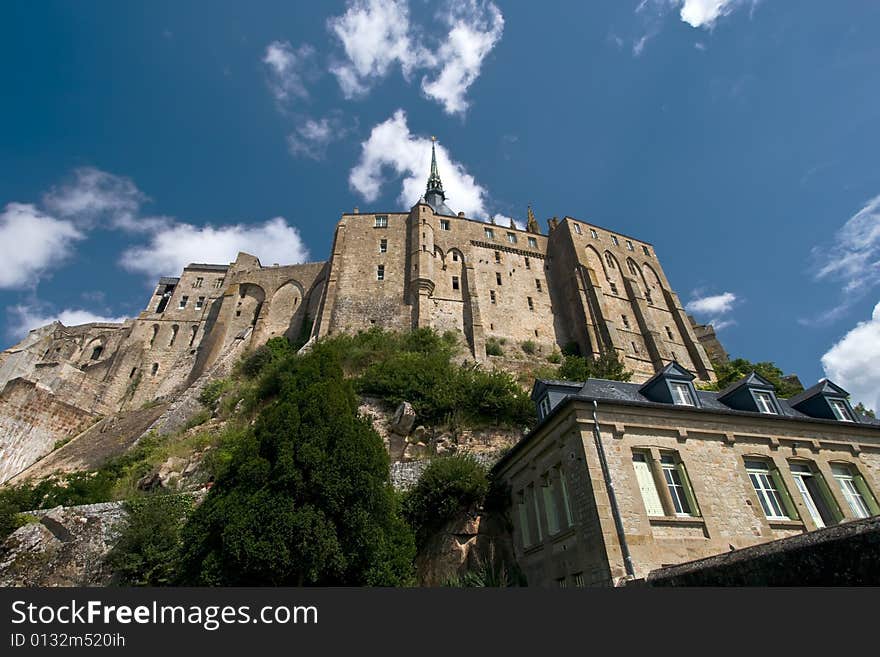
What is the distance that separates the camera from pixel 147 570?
12547 mm

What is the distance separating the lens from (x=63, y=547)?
43.4 feet

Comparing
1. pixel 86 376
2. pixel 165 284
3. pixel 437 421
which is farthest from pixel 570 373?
pixel 165 284

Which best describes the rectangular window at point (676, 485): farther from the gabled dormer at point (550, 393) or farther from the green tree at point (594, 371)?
the green tree at point (594, 371)

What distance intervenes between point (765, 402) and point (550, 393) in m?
6.69

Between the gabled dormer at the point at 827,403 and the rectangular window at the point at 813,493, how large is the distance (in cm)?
249

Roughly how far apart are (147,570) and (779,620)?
14.5 metres

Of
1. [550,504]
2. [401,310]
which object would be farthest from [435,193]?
[550,504]

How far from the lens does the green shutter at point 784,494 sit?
12.2 meters

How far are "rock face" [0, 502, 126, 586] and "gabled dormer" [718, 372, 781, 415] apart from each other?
19157 millimetres

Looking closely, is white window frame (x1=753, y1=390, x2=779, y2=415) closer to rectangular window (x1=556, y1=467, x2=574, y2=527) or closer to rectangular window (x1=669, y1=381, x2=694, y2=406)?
rectangular window (x1=669, y1=381, x2=694, y2=406)

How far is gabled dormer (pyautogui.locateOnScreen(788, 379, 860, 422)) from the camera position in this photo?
14.6 metres

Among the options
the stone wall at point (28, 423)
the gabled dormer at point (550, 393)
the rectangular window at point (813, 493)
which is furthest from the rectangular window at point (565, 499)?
the stone wall at point (28, 423)

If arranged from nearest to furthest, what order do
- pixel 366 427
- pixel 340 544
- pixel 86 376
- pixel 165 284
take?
pixel 340 544
pixel 366 427
pixel 86 376
pixel 165 284

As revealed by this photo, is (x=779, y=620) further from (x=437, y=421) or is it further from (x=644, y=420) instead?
(x=437, y=421)
